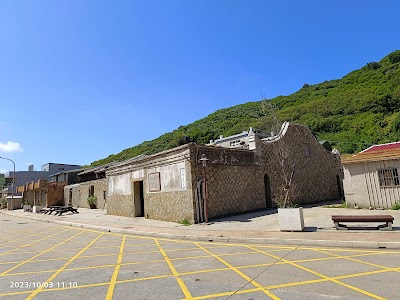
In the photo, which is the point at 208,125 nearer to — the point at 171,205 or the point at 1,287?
the point at 171,205

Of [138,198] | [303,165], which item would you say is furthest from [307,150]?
[138,198]

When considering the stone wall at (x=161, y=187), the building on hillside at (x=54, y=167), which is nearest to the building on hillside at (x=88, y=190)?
the stone wall at (x=161, y=187)

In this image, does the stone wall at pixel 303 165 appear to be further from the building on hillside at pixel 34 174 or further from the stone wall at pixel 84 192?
the building on hillside at pixel 34 174

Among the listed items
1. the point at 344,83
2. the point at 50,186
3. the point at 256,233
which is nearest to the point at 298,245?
the point at 256,233

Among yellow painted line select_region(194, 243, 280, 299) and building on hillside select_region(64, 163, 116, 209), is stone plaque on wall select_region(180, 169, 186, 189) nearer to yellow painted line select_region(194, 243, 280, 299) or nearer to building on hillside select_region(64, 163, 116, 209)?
yellow painted line select_region(194, 243, 280, 299)

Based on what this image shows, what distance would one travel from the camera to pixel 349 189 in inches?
647

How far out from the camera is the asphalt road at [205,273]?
4844 millimetres

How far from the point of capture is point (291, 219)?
33.6ft

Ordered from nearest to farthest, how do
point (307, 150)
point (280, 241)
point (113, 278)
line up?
point (113, 278) < point (280, 241) < point (307, 150)

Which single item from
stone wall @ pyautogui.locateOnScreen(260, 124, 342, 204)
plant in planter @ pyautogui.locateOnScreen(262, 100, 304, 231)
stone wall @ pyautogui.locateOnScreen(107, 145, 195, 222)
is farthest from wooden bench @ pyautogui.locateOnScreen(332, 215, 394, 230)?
stone wall @ pyautogui.locateOnScreen(260, 124, 342, 204)

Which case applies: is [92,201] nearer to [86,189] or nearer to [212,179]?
[86,189]

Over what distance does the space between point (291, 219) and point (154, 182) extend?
9.48 meters

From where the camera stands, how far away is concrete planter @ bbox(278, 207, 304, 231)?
10.1 m

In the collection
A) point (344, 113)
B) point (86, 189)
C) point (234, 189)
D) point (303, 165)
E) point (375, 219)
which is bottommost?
point (375, 219)
